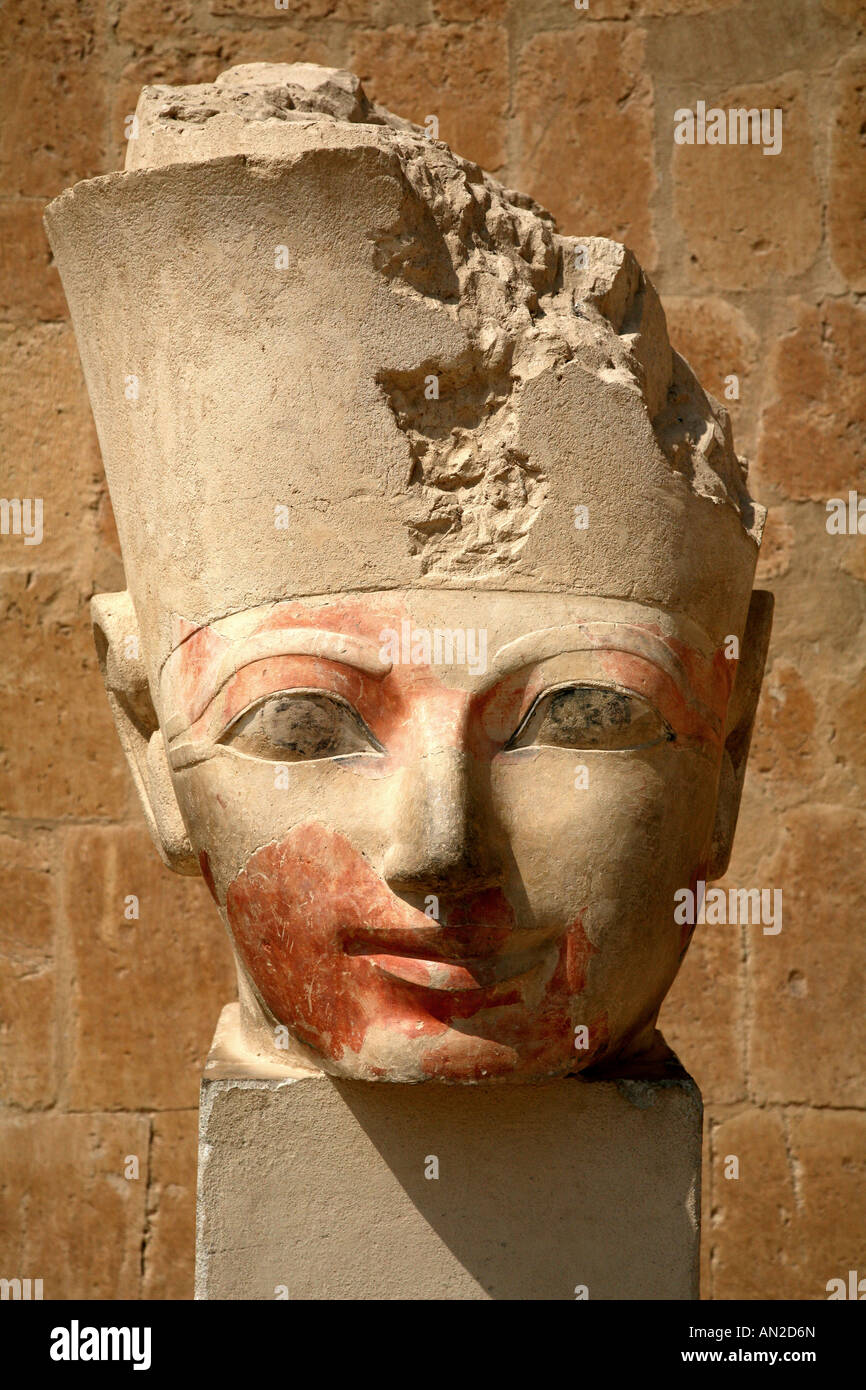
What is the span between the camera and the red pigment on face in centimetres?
222

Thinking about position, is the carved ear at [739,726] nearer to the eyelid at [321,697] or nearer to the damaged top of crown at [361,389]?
the damaged top of crown at [361,389]

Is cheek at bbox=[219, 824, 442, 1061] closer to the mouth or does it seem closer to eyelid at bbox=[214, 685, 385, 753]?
the mouth

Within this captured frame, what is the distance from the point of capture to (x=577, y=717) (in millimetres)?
2291

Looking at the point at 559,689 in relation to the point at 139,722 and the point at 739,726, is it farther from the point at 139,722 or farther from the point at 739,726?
the point at 139,722

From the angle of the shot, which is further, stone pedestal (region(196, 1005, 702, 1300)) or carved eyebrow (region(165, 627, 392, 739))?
stone pedestal (region(196, 1005, 702, 1300))

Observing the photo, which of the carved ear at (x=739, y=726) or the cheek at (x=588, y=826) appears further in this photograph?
the carved ear at (x=739, y=726)

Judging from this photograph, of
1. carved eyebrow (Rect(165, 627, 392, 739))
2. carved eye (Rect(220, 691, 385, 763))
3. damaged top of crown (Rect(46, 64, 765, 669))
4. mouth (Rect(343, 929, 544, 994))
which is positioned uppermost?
damaged top of crown (Rect(46, 64, 765, 669))

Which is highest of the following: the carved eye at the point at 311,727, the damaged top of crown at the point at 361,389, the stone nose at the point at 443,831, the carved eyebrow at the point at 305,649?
the damaged top of crown at the point at 361,389

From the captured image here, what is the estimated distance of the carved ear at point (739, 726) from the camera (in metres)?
2.67

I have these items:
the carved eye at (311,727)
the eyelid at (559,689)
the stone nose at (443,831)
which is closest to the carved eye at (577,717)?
the eyelid at (559,689)

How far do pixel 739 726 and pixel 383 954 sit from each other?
839 millimetres

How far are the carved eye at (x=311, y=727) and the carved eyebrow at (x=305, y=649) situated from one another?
0.06 metres

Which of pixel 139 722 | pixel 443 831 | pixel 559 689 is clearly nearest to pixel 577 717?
pixel 559 689

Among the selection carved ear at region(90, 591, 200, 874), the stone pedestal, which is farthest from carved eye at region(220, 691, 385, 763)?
the stone pedestal
